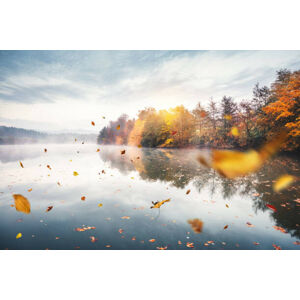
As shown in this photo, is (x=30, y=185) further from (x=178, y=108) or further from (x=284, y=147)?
(x=178, y=108)

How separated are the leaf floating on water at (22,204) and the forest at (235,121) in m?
3.25

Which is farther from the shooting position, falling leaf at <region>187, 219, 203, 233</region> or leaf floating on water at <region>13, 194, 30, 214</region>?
leaf floating on water at <region>13, 194, 30, 214</region>

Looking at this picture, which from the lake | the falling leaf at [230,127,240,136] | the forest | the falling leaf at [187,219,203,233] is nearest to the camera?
the lake

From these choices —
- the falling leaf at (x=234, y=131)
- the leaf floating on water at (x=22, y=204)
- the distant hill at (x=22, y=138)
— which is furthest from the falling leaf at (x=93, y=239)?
the distant hill at (x=22, y=138)

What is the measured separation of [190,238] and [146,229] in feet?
2.59

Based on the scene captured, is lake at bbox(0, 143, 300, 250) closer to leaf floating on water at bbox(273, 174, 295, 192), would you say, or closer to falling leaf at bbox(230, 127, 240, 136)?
leaf floating on water at bbox(273, 174, 295, 192)

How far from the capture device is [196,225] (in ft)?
9.93

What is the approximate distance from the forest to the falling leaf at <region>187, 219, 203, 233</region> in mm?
3359

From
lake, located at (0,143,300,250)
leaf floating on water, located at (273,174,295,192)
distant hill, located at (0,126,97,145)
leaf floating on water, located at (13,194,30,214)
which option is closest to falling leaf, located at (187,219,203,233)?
lake, located at (0,143,300,250)

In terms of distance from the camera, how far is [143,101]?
10.2 m

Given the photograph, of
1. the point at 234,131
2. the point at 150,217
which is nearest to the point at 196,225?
the point at 150,217

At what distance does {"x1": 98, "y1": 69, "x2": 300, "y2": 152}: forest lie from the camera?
31.1 ft

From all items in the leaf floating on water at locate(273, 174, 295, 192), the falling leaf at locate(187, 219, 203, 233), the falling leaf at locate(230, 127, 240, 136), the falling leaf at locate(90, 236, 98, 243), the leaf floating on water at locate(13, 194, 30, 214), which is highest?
the falling leaf at locate(230, 127, 240, 136)

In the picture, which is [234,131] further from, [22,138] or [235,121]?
[22,138]
